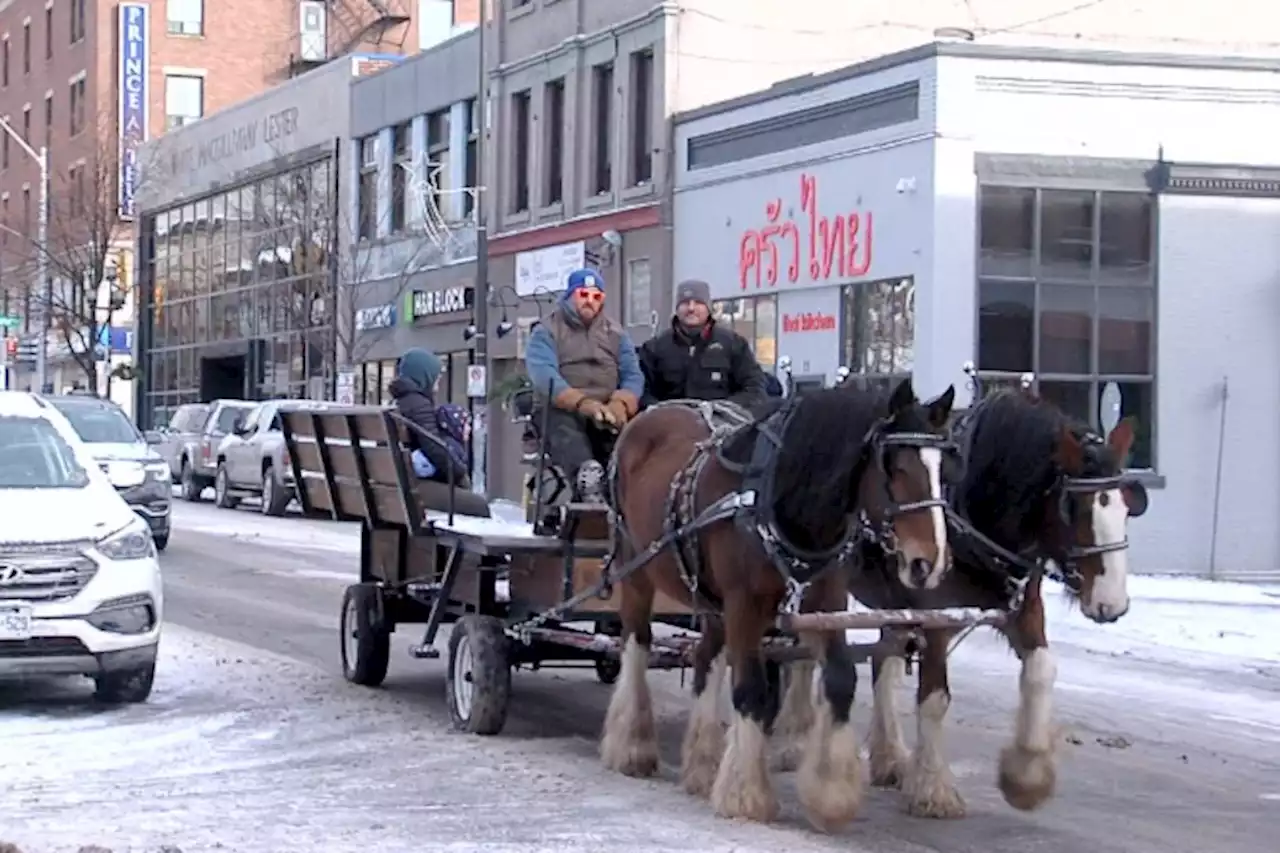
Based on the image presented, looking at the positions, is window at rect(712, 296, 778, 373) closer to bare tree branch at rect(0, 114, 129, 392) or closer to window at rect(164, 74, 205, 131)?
bare tree branch at rect(0, 114, 129, 392)

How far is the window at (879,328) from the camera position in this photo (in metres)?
27.2

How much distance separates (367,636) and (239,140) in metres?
42.7

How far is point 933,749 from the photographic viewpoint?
914 centimetres

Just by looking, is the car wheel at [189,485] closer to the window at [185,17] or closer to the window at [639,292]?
the window at [639,292]

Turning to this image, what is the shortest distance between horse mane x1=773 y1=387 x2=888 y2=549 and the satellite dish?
18.3 metres

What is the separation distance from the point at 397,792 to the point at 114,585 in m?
3.03

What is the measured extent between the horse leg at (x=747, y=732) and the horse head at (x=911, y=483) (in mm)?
852

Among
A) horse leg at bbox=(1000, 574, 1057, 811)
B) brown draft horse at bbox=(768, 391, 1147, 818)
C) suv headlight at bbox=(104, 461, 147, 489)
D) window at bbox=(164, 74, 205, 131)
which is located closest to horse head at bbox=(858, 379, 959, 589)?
brown draft horse at bbox=(768, 391, 1147, 818)

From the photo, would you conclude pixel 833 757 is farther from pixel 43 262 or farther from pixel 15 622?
pixel 43 262

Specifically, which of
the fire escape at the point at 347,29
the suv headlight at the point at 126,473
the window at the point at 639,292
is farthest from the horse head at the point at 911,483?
the fire escape at the point at 347,29

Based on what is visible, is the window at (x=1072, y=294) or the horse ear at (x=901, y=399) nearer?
the horse ear at (x=901, y=399)

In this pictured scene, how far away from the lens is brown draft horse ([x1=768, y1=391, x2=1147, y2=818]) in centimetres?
902

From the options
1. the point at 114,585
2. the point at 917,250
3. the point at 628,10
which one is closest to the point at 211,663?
the point at 114,585

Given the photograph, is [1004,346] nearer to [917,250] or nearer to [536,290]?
[917,250]
